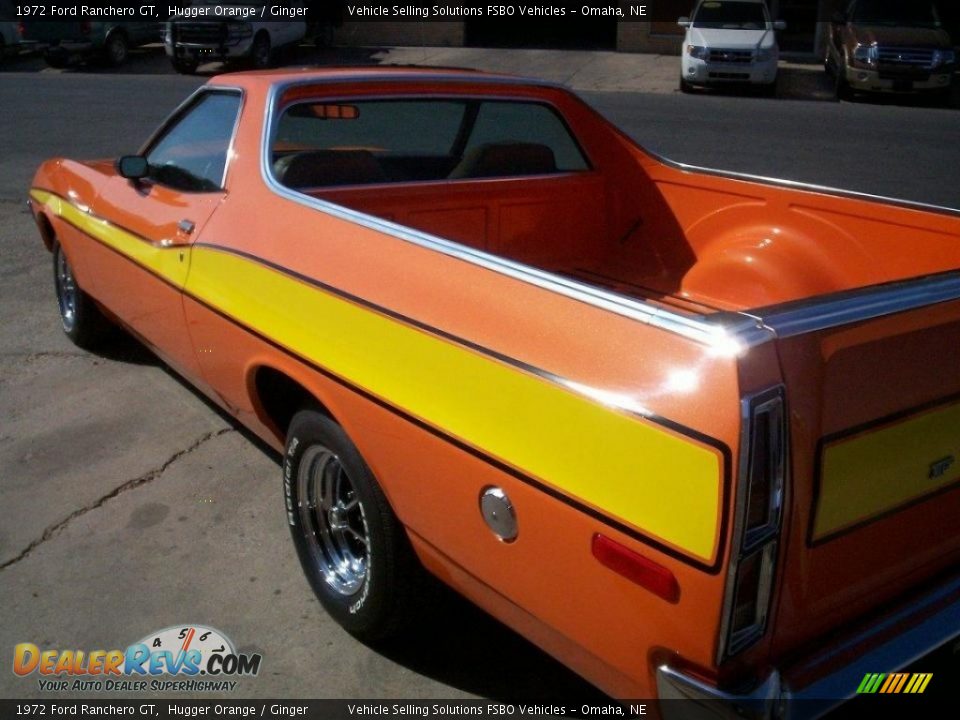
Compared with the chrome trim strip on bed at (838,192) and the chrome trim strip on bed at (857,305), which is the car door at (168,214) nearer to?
the chrome trim strip on bed at (838,192)

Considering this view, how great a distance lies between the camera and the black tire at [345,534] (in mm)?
2697

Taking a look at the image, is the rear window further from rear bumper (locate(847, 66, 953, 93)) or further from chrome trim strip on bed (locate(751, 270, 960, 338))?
rear bumper (locate(847, 66, 953, 93))

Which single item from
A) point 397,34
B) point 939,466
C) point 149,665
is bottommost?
point 149,665

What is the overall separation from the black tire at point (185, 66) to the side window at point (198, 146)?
658 inches

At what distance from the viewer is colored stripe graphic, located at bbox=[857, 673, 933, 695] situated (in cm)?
199

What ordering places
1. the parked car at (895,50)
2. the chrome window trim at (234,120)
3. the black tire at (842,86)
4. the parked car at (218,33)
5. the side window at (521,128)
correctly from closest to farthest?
the chrome window trim at (234,120) → the side window at (521,128) → the parked car at (895,50) → the black tire at (842,86) → the parked car at (218,33)

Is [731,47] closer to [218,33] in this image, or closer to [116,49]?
[218,33]

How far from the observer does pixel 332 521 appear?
3086 mm

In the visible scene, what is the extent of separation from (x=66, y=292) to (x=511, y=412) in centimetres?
399

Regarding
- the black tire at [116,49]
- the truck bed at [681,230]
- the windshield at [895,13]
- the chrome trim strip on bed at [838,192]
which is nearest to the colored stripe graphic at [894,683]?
the truck bed at [681,230]

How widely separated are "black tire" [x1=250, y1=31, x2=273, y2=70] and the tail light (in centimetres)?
1971

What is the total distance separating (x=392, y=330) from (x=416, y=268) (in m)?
0.18

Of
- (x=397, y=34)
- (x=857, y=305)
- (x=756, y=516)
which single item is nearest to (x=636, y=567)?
(x=756, y=516)

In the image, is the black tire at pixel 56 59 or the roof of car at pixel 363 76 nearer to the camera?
the roof of car at pixel 363 76
